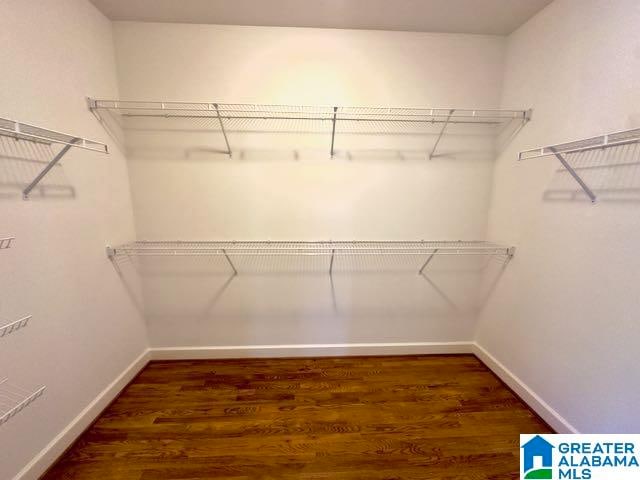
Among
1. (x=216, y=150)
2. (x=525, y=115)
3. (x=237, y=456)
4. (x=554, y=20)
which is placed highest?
(x=554, y=20)

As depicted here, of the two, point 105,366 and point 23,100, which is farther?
point 105,366

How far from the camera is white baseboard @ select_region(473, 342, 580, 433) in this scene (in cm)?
152

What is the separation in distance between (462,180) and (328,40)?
1388mm

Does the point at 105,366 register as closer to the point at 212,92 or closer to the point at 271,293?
the point at 271,293

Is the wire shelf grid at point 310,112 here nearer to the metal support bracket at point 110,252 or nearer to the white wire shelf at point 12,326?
the metal support bracket at point 110,252

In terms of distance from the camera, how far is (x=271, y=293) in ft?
7.03

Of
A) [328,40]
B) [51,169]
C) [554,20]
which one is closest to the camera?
[51,169]

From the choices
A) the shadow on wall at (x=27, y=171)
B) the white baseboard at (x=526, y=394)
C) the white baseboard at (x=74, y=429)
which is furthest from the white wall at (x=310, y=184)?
the shadow on wall at (x=27, y=171)

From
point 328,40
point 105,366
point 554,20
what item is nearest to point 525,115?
point 554,20

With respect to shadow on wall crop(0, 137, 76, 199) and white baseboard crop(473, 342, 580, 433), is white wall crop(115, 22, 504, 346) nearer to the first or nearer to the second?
white baseboard crop(473, 342, 580, 433)

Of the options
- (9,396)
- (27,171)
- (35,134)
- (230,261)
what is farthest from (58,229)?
(230,261)

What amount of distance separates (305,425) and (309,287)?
91 cm

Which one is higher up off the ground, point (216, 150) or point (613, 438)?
point (216, 150)

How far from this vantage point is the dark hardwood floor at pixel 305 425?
1.34 m
